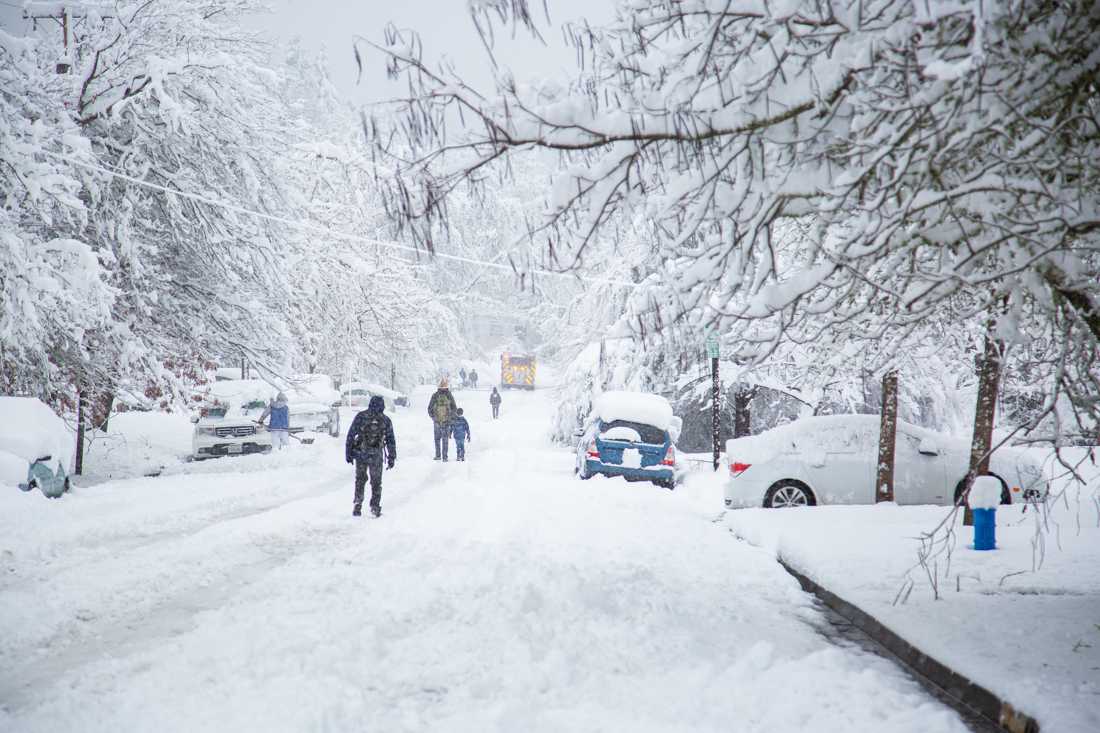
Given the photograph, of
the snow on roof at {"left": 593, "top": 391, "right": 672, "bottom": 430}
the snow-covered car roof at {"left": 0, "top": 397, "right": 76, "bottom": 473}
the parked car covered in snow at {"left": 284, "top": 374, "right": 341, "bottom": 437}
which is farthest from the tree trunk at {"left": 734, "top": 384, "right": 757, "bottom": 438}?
the snow-covered car roof at {"left": 0, "top": 397, "right": 76, "bottom": 473}

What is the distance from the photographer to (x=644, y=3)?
160 inches

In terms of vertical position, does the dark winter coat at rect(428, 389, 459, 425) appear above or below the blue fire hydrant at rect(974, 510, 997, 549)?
above

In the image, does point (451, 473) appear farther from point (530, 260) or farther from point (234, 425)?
point (530, 260)

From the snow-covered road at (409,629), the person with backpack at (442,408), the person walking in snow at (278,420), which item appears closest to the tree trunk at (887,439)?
the snow-covered road at (409,629)

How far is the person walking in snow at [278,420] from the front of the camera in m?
19.9

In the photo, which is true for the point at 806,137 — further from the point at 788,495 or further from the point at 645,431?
Result: the point at 645,431

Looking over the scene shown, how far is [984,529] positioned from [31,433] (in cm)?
1261

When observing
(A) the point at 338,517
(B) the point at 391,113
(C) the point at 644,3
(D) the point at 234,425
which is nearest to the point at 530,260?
(B) the point at 391,113

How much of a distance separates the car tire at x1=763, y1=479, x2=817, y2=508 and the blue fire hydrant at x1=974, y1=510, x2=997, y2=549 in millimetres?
3509

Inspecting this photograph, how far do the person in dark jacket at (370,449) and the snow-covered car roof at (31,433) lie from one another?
14.7ft

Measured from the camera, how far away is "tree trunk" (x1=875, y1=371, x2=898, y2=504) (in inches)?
420

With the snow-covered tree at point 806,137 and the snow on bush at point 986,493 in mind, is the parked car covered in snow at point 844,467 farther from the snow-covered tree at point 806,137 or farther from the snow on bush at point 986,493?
the snow-covered tree at point 806,137

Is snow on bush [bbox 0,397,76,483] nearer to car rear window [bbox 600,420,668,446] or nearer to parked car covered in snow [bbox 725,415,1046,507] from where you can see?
car rear window [bbox 600,420,668,446]

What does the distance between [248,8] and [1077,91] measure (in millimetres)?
16560
